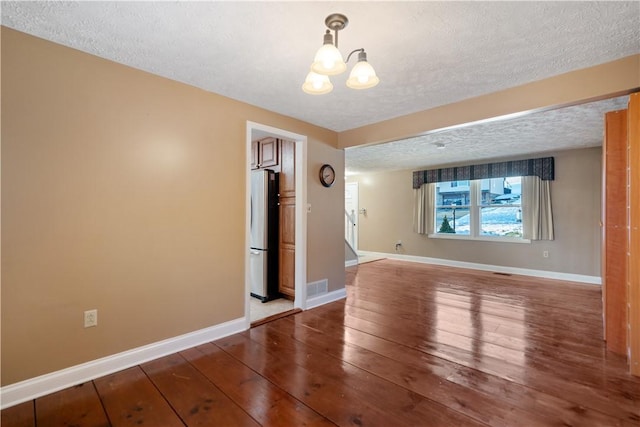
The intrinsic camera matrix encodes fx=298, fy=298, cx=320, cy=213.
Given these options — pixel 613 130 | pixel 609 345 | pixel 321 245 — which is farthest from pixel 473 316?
pixel 613 130

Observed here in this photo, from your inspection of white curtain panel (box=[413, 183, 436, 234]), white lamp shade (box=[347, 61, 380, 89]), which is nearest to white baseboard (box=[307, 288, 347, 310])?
white lamp shade (box=[347, 61, 380, 89])

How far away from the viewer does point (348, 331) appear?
296cm

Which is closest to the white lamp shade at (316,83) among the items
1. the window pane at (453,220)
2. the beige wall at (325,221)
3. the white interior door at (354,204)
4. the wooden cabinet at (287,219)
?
the beige wall at (325,221)

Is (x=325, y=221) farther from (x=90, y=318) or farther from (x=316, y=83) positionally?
(x=90, y=318)

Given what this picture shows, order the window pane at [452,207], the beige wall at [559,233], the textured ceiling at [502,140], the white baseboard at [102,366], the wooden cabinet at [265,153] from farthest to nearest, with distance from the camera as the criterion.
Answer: the window pane at [452,207]
the beige wall at [559,233]
the wooden cabinet at [265,153]
the textured ceiling at [502,140]
the white baseboard at [102,366]

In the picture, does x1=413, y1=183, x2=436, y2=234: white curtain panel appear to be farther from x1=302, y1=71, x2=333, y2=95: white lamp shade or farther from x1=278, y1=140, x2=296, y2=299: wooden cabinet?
x1=302, y1=71, x2=333, y2=95: white lamp shade

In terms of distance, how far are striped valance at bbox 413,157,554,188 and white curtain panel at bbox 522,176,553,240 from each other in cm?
15

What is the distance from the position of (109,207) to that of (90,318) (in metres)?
0.80

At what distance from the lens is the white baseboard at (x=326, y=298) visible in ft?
12.1

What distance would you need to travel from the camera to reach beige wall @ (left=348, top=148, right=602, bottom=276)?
4.93 metres

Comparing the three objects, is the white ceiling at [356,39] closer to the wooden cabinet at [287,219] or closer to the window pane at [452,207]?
the wooden cabinet at [287,219]

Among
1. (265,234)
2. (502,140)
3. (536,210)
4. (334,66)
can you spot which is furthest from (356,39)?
(536,210)

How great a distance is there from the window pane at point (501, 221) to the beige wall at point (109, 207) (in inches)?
207

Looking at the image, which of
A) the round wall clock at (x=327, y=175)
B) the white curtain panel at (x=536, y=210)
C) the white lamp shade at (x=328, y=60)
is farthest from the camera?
the white curtain panel at (x=536, y=210)
